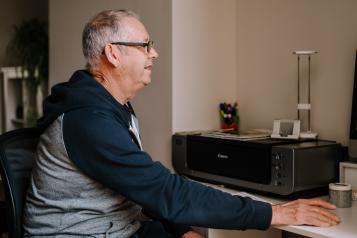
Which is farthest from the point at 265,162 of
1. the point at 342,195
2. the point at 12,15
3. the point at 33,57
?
the point at 12,15

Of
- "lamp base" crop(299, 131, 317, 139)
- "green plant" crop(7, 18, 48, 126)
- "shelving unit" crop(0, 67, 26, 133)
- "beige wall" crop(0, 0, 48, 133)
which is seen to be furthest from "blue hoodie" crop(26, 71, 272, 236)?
"beige wall" crop(0, 0, 48, 133)

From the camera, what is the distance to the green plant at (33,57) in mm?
4219

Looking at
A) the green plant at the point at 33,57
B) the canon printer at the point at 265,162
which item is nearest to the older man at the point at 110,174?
the canon printer at the point at 265,162

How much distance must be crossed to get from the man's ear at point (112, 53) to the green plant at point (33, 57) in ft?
9.44

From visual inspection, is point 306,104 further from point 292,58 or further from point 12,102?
point 12,102

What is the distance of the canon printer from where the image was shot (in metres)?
1.76

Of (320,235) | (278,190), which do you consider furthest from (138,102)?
(320,235)

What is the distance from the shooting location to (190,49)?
233 cm

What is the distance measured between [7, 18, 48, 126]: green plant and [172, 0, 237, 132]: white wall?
2270mm

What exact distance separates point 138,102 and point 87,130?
113 centimetres

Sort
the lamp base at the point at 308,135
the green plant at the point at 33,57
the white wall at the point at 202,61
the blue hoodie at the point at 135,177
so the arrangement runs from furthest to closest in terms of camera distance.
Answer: the green plant at the point at 33,57, the white wall at the point at 202,61, the lamp base at the point at 308,135, the blue hoodie at the point at 135,177

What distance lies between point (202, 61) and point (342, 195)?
1.01 meters

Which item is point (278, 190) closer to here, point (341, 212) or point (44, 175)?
point (341, 212)

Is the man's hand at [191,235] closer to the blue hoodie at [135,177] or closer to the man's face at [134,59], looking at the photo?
the blue hoodie at [135,177]
